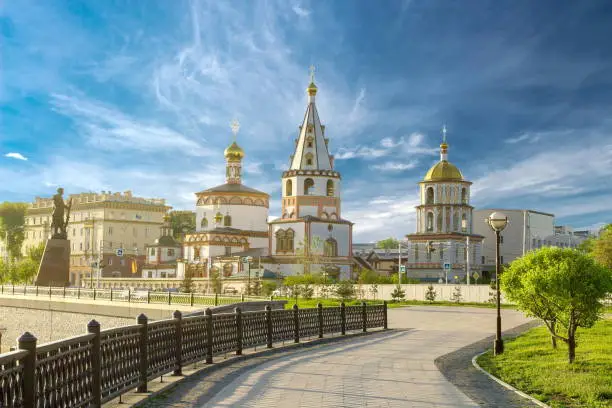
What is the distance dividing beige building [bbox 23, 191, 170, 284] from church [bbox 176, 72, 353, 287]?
2222cm

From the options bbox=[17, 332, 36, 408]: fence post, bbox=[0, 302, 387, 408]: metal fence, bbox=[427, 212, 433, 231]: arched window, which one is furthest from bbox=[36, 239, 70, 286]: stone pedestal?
bbox=[17, 332, 36, 408]: fence post

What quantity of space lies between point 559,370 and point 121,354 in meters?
8.44

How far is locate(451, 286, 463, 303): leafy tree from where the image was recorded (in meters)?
47.6

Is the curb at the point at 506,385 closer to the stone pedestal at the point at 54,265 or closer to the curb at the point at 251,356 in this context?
the curb at the point at 251,356

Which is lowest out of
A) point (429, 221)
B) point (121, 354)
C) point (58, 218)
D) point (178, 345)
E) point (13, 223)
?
point (178, 345)

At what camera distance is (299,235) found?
70.5 m

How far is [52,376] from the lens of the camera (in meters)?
7.94

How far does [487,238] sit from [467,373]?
77829mm

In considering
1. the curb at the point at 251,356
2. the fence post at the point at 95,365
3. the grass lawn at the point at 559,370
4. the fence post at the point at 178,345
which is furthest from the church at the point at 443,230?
the fence post at the point at 95,365

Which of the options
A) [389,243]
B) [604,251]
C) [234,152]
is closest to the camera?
[604,251]

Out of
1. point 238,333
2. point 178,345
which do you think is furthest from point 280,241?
point 178,345

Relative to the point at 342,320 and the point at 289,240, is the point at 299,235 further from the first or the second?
the point at 342,320

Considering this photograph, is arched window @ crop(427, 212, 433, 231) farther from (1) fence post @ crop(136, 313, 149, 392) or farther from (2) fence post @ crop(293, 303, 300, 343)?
(1) fence post @ crop(136, 313, 149, 392)

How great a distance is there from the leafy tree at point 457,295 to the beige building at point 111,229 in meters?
58.6
